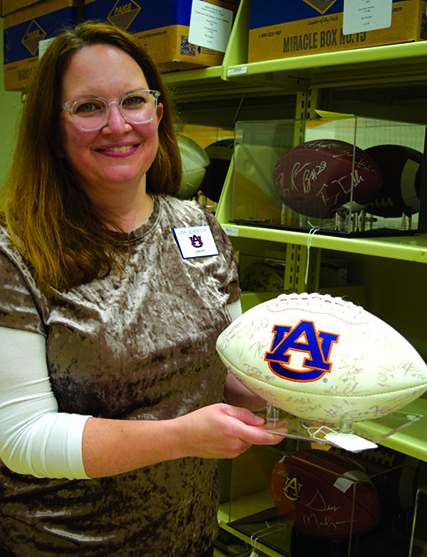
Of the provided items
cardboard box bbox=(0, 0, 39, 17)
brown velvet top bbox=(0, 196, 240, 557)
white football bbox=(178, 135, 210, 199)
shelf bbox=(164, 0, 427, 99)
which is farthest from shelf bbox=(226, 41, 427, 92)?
cardboard box bbox=(0, 0, 39, 17)

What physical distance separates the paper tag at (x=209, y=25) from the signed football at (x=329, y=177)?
A: 507mm

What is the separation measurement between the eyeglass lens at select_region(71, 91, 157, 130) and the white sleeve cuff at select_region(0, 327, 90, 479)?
15.5 inches

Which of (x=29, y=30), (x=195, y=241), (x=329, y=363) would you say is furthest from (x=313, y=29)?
(x=29, y=30)

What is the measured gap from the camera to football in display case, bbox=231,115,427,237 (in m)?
1.48

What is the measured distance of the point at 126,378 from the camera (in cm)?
99

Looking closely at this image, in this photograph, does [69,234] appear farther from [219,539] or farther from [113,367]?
[219,539]

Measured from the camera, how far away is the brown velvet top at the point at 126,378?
955mm

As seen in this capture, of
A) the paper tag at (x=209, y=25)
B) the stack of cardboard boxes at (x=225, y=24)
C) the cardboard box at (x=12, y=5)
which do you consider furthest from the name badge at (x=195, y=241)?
the cardboard box at (x=12, y=5)

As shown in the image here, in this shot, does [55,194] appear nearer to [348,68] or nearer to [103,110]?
[103,110]

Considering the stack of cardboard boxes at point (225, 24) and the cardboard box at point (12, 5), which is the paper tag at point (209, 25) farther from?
the cardboard box at point (12, 5)

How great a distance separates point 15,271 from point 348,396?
0.58 meters

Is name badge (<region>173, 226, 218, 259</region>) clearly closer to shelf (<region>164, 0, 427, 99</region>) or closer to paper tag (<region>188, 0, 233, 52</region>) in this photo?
shelf (<region>164, 0, 427, 99</region>)

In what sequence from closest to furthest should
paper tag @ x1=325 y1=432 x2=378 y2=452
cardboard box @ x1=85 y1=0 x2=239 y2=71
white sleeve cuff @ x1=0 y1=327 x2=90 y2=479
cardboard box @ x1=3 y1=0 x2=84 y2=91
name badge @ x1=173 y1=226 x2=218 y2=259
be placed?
paper tag @ x1=325 y1=432 x2=378 y2=452 → white sleeve cuff @ x1=0 y1=327 x2=90 y2=479 → name badge @ x1=173 y1=226 x2=218 y2=259 → cardboard box @ x1=85 y1=0 x2=239 y2=71 → cardboard box @ x1=3 y1=0 x2=84 y2=91

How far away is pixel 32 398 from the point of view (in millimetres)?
910
